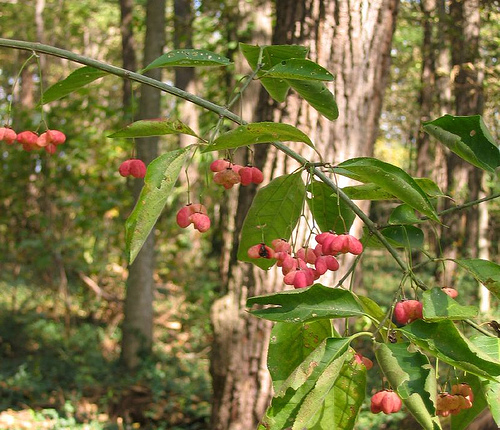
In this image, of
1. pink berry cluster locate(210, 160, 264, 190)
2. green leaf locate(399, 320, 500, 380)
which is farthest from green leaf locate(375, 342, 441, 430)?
pink berry cluster locate(210, 160, 264, 190)

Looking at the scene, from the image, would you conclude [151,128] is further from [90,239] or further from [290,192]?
[90,239]

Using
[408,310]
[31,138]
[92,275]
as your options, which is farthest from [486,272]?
[92,275]

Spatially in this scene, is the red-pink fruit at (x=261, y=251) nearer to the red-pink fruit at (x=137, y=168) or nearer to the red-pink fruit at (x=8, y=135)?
the red-pink fruit at (x=137, y=168)

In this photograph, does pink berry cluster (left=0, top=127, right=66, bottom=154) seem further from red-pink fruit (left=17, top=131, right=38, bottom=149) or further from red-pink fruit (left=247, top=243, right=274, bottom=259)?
red-pink fruit (left=247, top=243, right=274, bottom=259)

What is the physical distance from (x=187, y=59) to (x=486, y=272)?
67cm

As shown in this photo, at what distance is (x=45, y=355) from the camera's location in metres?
7.14

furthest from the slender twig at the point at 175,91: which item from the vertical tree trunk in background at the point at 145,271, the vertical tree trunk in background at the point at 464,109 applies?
the vertical tree trunk in background at the point at 464,109

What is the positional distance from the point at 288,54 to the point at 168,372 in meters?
5.39

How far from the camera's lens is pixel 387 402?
0.99m

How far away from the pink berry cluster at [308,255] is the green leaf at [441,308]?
183 millimetres

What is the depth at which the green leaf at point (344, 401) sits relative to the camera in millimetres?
978

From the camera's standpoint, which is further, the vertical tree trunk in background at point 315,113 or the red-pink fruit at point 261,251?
Result: the vertical tree trunk in background at point 315,113

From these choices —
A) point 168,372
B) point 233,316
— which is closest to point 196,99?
point 233,316

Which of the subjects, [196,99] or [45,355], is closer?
[196,99]
